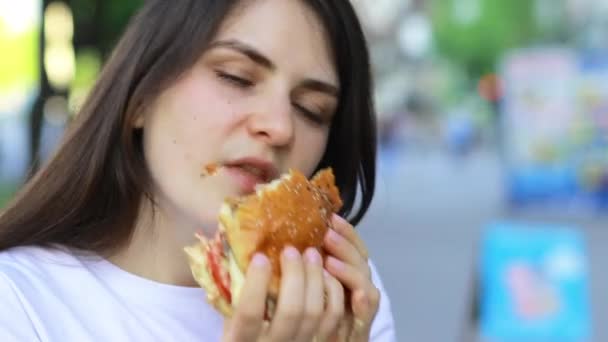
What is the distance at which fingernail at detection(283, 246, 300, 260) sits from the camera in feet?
4.89

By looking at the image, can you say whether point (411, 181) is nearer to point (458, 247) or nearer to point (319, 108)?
point (458, 247)

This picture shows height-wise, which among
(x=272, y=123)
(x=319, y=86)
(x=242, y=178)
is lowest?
(x=242, y=178)

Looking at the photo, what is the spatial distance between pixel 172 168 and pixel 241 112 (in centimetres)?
18

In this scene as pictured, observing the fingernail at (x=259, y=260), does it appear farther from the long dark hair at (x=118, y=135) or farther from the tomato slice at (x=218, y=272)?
the long dark hair at (x=118, y=135)

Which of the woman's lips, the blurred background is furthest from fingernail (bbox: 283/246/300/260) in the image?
the blurred background

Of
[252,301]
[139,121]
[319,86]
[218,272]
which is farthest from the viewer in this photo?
[139,121]

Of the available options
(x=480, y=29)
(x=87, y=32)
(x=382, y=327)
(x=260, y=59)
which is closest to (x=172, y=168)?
(x=260, y=59)

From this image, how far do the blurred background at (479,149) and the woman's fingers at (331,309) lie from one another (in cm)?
518

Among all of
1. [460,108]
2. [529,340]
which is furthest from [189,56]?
[460,108]

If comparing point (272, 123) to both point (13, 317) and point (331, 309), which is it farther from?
point (13, 317)

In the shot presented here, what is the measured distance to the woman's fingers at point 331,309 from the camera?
150 cm

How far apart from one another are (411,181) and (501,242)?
1.28m

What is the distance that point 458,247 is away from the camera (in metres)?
7.63

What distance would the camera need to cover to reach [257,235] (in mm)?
1554
